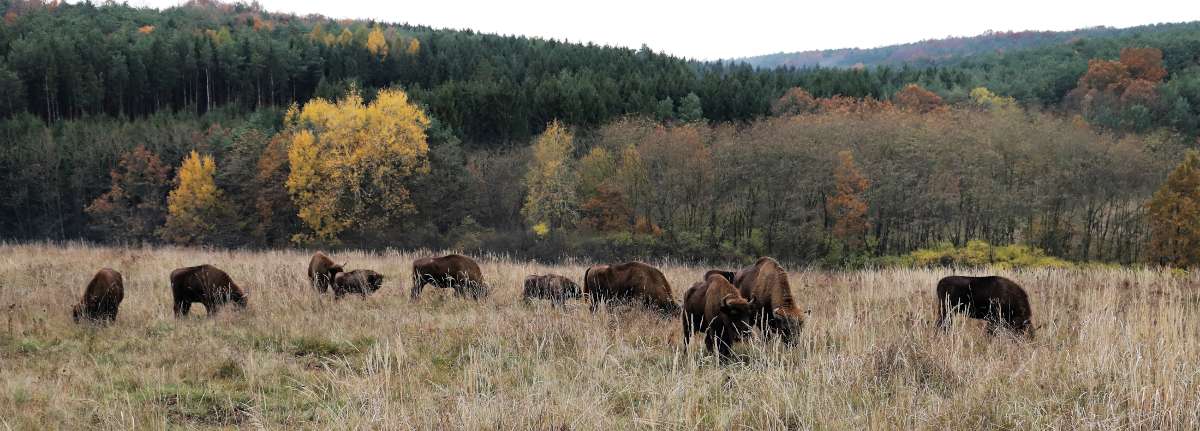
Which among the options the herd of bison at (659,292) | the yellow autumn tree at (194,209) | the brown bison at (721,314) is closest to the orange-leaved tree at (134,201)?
the yellow autumn tree at (194,209)

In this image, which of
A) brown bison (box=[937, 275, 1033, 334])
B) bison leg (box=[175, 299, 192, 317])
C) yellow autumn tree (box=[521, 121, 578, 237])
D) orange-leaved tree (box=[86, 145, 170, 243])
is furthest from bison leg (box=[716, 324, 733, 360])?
orange-leaved tree (box=[86, 145, 170, 243])

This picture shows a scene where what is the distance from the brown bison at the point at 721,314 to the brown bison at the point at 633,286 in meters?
2.38

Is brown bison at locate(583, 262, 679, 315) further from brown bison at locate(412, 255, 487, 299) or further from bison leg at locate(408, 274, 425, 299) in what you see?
bison leg at locate(408, 274, 425, 299)

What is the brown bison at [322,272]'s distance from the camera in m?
14.1

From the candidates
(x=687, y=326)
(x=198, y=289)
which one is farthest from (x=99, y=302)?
(x=687, y=326)

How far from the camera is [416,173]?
2036 inches

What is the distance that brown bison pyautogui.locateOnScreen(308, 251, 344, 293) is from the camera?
14117 mm

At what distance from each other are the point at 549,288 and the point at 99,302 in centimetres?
687

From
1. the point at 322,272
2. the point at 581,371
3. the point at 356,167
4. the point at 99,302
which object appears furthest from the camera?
the point at 356,167

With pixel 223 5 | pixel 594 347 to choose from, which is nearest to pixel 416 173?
pixel 594 347

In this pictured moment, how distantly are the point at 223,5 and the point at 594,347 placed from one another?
634 feet

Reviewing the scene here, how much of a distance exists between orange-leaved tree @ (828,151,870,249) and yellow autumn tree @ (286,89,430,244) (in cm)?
2932

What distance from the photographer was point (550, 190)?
53.1m

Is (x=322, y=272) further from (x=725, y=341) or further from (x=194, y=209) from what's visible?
(x=194, y=209)
